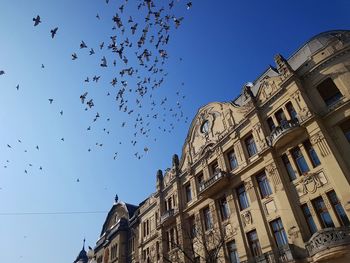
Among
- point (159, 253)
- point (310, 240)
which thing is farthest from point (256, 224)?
point (159, 253)

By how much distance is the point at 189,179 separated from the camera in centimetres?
3031

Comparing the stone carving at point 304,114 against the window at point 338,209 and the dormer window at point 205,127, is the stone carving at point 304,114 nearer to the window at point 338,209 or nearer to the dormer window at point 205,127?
the window at point 338,209

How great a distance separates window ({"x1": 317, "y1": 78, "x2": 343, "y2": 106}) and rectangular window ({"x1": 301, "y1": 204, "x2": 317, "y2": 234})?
7353mm

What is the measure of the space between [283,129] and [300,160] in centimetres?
245

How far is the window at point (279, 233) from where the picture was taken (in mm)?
19159

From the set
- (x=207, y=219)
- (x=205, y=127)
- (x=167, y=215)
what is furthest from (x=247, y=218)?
(x=205, y=127)

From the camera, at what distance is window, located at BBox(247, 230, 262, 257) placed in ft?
67.6

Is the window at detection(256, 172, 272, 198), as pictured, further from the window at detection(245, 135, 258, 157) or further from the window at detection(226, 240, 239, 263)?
the window at detection(226, 240, 239, 263)

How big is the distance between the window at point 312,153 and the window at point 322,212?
2.33 m

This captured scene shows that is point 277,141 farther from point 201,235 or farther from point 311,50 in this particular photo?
point 201,235

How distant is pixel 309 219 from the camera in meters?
18.3

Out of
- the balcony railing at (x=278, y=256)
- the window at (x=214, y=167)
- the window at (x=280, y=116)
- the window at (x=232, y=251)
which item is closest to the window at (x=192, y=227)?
the window at (x=232, y=251)

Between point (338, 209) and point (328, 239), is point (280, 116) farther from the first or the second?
point (328, 239)

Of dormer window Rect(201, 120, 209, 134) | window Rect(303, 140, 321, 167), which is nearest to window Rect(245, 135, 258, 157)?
window Rect(303, 140, 321, 167)
